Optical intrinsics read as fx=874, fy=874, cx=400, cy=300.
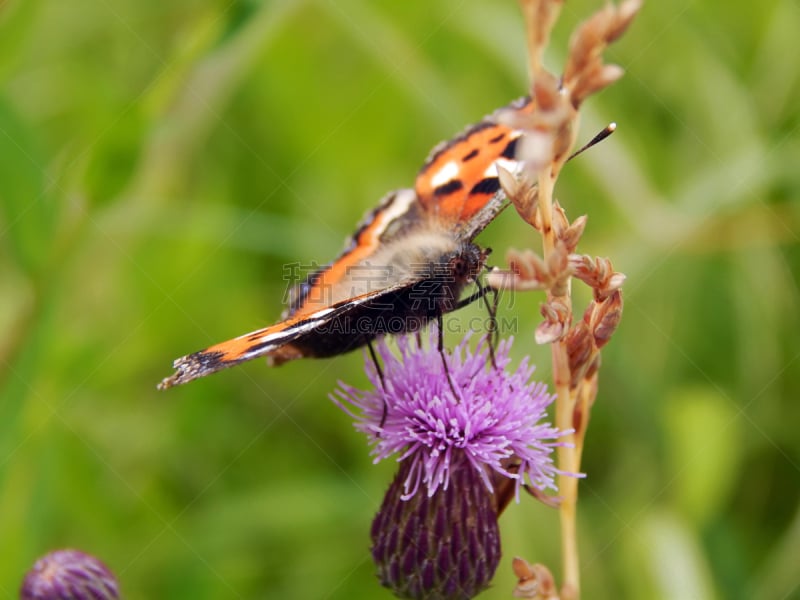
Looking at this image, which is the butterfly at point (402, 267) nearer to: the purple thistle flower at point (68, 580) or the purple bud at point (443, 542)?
the purple bud at point (443, 542)

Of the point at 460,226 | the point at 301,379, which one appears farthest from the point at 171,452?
the point at 460,226

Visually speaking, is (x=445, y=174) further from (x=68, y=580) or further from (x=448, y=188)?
(x=68, y=580)

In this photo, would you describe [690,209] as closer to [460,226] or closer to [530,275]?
[460,226]

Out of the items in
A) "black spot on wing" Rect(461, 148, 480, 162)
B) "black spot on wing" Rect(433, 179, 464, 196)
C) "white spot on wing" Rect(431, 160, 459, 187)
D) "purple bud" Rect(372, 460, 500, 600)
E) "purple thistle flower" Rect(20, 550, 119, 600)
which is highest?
"white spot on wing" Rect(431, 160, 459, 187)

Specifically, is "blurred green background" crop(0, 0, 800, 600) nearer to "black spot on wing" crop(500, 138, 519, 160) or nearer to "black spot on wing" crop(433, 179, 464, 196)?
"black spot on wing" crop(433, 179, 464, 196)

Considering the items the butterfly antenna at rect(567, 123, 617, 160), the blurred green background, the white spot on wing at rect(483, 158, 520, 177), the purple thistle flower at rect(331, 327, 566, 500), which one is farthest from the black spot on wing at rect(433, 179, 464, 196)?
the blurred green background
